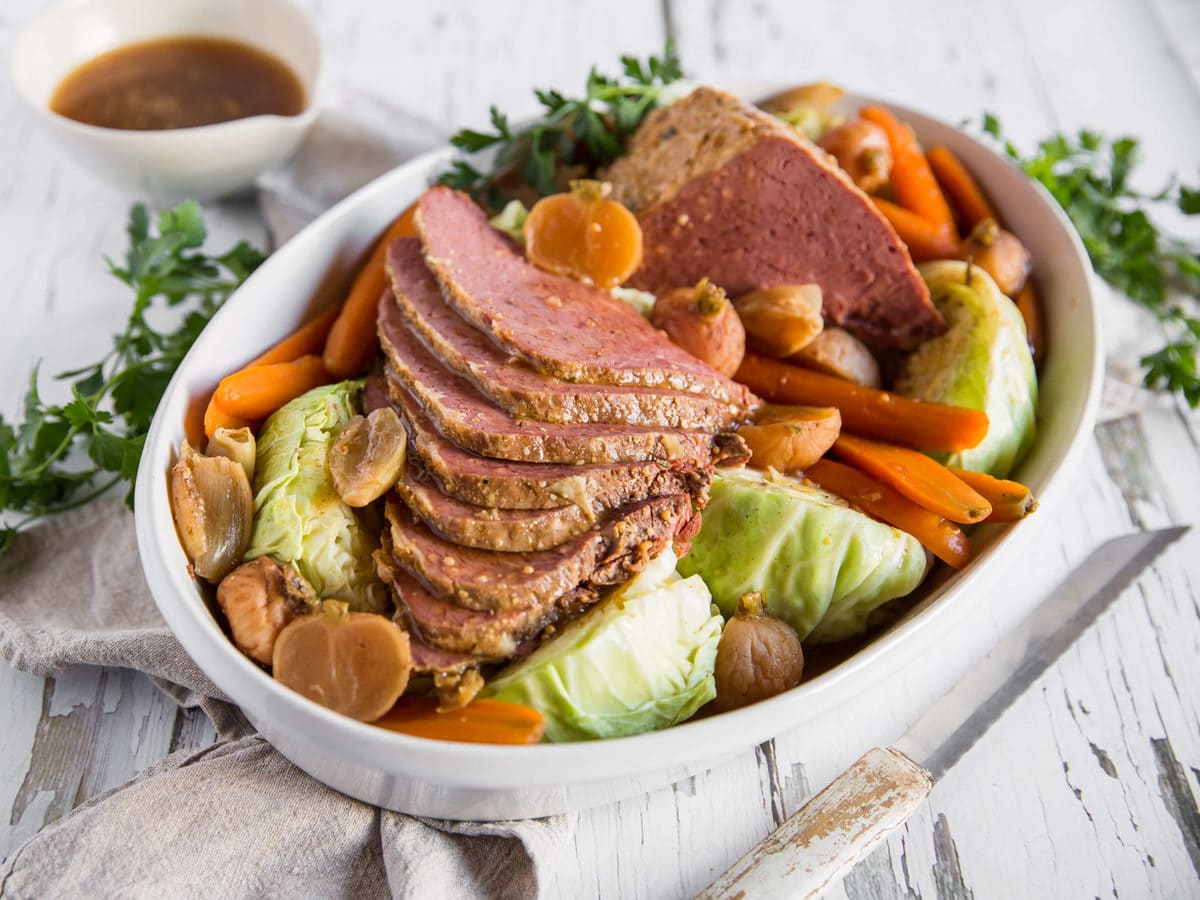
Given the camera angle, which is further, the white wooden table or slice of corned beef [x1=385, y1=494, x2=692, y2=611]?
the white wooden table

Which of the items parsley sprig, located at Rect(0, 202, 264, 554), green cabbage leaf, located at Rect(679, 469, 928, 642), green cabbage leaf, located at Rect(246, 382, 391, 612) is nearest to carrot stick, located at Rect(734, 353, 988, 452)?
green cabbage leaf, located at Rect(679, 469, 928, 642)

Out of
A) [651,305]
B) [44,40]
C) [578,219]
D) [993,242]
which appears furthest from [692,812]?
[44,40]

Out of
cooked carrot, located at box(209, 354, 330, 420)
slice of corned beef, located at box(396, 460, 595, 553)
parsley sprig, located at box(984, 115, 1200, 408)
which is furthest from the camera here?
parsley sprig, located at box(984, 115, 1200, 408)

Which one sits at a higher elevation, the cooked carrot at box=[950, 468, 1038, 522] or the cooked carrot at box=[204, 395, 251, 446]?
the cooked carrot at box=[950, 468, 1038, 522]

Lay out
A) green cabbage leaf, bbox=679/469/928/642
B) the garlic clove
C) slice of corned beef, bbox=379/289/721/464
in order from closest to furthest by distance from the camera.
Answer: the garlic clove → slice of corned beef, bbox=379/289/721/464 → green cabbage leaf, bbox=679/469/928/642

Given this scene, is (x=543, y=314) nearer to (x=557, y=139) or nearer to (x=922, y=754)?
(x=557, y=139)

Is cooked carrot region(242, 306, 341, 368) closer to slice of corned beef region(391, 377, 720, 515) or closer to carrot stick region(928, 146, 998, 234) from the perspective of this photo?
slice of corned beef region(391, 377, 720, 515)
